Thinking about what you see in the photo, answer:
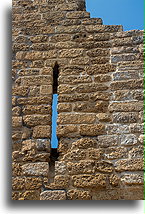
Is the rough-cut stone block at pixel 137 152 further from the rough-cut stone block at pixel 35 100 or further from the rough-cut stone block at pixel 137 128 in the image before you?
the rough-cut stone block at pixel 35 100

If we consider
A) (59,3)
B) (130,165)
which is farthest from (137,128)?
(59,3)

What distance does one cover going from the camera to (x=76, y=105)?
335cm

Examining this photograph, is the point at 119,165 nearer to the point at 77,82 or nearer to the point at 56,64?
the point at 77,82

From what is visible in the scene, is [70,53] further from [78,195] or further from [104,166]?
[78,195]

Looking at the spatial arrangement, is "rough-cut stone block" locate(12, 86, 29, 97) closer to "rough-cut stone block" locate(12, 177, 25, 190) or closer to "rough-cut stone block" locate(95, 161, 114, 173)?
"rough-cut stone block" locate(12, 177, 25, 190)

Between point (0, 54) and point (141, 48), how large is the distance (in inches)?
64.9

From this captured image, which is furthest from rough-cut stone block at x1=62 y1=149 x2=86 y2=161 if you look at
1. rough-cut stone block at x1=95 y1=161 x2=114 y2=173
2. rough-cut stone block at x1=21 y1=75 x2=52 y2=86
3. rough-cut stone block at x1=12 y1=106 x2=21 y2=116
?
rough-cut stone block at x1=21 y1=75 x2=52 y2=86

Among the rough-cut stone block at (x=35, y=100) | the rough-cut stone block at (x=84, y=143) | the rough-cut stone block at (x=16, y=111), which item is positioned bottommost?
the rough-cut stone block at (x=84, y=143)

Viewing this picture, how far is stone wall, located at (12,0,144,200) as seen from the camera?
3.00 meters

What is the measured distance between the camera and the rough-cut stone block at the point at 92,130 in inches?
126

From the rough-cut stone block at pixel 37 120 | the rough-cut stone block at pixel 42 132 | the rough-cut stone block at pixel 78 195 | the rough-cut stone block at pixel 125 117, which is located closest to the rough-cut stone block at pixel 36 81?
the rough-cut stone block at pixel 37 120

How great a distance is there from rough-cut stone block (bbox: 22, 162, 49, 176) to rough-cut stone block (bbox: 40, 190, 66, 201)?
0.62 ft

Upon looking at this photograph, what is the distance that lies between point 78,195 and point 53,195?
24 cm

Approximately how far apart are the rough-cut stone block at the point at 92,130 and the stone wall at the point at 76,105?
11mm
